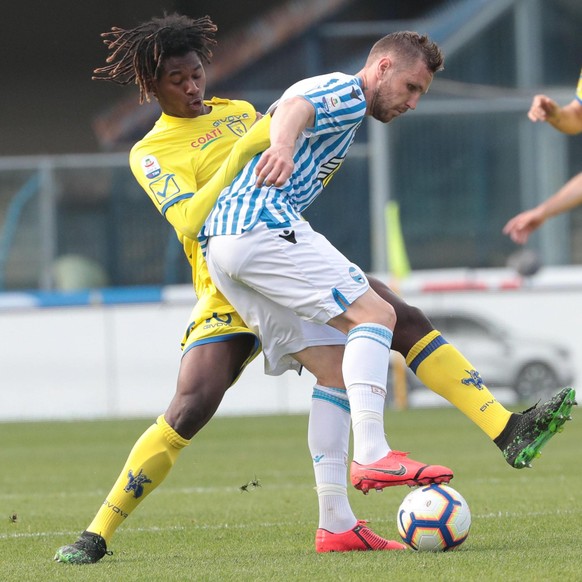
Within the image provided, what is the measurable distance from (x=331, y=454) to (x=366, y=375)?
64cm

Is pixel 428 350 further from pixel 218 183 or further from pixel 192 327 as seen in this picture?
pixel 218 183

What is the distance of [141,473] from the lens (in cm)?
553

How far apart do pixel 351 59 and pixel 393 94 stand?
16.1 m

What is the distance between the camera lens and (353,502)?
7.61 meters

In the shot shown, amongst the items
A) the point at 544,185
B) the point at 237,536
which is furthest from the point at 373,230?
the point at 237,536

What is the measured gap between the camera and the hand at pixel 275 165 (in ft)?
15.9

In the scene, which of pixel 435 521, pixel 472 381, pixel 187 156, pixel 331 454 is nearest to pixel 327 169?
pixel 187 156

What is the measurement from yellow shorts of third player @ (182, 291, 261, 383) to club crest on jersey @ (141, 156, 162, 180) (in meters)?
0.54

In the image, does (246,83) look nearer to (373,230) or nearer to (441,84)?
(441,84)

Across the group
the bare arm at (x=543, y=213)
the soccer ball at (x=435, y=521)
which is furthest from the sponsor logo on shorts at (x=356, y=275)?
the bare arm at (x=543, y=213)

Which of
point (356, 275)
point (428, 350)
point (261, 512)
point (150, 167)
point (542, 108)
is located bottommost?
point (261, 512)

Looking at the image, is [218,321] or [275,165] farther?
[218,321]

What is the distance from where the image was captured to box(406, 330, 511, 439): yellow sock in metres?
5.43

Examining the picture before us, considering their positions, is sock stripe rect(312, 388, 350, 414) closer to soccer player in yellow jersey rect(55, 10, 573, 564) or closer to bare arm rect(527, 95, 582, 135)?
soccer player in yellow jersey rect(55, 10, 573, 564)
